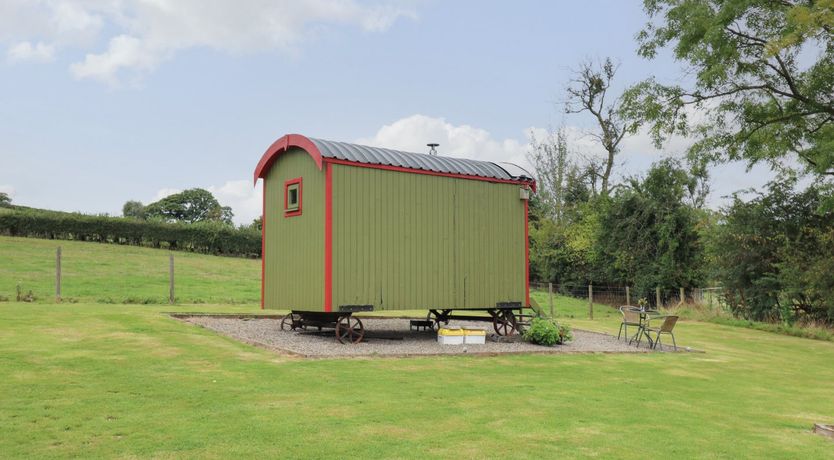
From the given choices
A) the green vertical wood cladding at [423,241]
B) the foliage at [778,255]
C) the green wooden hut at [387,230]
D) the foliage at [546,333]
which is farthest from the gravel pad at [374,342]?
the foliage at [778,255]

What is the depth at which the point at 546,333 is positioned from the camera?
1215 centimetres

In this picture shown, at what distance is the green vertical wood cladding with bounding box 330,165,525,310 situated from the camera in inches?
445

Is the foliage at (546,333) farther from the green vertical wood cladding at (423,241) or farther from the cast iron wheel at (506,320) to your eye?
the green vertical wood cladding at (423,241)

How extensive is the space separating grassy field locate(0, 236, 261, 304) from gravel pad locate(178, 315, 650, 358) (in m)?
5.12

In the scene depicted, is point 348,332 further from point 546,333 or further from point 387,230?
point 546,333

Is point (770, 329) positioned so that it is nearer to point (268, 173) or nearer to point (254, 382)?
point (268, 173)

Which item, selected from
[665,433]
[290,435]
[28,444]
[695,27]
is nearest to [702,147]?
[695,27]

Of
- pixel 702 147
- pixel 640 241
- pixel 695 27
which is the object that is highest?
pixel 695 27

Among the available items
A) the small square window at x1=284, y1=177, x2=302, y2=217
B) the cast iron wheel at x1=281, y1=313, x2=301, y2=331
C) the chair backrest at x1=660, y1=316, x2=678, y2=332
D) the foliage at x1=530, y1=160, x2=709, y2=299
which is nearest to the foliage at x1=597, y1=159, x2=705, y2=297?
the foliage at x1=530, y1=160, x2=709, y2=299

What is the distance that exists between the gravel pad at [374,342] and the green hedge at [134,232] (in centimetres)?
2384

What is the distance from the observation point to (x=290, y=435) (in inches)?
197

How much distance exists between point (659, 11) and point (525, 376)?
14513 millimetres

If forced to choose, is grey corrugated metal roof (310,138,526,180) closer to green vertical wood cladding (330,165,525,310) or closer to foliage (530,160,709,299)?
green vertical wood cladding (330,165,525,310)

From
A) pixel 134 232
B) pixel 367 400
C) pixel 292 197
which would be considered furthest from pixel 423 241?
pixel 134 232
